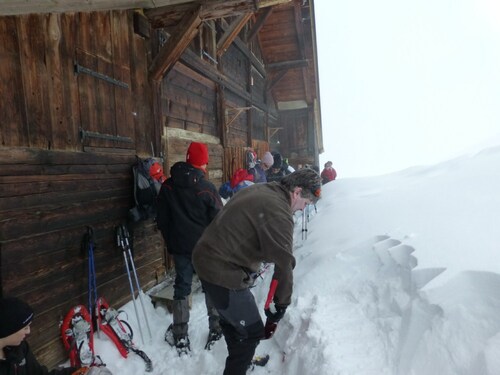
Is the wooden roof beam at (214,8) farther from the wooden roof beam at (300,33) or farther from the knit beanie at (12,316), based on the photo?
the wooden roof beam at (300,33)

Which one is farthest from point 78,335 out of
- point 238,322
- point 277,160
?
point 277,160

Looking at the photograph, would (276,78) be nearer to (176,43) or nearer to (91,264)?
(176,43)

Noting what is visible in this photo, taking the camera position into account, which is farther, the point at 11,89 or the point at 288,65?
the point at 288,65

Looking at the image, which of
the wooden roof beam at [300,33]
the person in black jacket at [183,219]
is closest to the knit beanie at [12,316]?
the person in black jacket at [183,219]

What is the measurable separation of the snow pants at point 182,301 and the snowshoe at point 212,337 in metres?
0.04

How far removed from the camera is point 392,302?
282cm

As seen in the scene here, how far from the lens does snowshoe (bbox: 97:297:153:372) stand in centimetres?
338

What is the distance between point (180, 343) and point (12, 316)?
6.32 feet

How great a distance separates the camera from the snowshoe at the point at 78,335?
3172 mm

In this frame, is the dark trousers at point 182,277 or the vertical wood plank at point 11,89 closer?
the vertical wood plank at point 11,89

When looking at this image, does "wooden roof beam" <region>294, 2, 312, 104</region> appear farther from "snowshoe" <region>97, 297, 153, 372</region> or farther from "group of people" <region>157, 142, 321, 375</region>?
"snowshoe" <region>97, 297, 153, 372</region>

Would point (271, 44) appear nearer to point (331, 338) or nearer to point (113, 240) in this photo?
point (113, 240)

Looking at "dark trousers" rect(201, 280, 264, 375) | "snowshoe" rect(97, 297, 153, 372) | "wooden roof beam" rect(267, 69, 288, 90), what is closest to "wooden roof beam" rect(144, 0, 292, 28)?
"dark trousers" rect(201, 280, 264, 375)

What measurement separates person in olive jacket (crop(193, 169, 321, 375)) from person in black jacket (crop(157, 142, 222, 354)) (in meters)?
1.30
